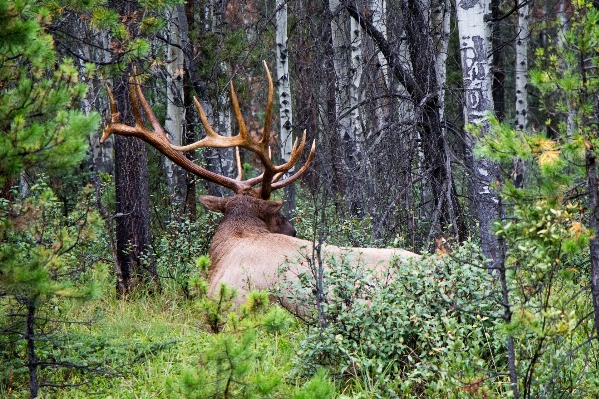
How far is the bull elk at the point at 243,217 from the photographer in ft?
22.7

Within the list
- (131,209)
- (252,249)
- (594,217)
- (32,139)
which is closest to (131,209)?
(131,209)

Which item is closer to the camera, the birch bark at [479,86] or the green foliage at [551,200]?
the green foliage at [551,200]

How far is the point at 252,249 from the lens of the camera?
7332 millimetres

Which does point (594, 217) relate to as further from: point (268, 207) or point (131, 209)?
point (131, 209)

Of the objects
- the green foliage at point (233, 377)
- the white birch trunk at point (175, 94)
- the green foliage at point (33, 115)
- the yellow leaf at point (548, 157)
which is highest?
the white birch trunk at point (175, 94)

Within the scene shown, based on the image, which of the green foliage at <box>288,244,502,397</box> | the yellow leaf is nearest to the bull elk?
the green foliage at <box>288,244,502,397</box>

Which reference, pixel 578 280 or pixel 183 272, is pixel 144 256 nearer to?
pixel 183 272

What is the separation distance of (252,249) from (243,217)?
720 mm

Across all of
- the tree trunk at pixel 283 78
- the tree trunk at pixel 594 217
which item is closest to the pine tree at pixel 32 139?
the tree trunk at pixel 594 217

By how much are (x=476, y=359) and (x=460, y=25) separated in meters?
3.32

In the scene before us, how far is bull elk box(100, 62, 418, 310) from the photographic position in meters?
6.93

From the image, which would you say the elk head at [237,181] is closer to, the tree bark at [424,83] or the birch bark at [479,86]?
the tree bark at [424,83]

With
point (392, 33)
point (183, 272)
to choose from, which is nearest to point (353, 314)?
point (183, 272)

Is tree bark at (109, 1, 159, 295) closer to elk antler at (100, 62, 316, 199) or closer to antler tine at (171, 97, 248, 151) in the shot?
elk antler at (100, 62, 316, 199)
